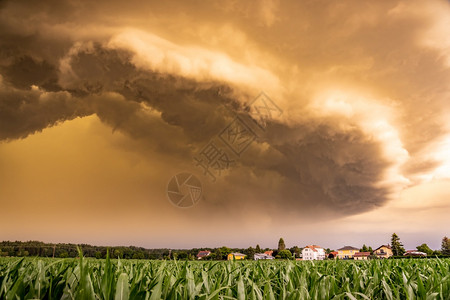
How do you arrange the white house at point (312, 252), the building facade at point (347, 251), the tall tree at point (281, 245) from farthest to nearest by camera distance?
the building facade at point (347, 251)
the white house at point (312, 252)
the tall tree at point (281, 245)

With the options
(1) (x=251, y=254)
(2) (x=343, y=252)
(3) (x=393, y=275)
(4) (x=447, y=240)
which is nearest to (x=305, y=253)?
(2) (x=343, y=252)

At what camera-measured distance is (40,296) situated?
1.41m

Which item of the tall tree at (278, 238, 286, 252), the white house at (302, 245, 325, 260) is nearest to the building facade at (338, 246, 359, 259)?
the white house at (302, 245, 325, 260)

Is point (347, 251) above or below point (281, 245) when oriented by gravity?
below

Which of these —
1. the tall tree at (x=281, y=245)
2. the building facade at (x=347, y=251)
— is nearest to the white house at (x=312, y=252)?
the building facade at (x=347, y=251)

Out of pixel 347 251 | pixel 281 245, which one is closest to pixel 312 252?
pixel 347 251

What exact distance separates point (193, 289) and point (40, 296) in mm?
792

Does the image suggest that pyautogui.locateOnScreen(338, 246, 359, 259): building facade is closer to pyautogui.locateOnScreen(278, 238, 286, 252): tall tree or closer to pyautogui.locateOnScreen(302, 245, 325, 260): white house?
pyautogui.locateOnScreen(302, 245, 325, 260): white house

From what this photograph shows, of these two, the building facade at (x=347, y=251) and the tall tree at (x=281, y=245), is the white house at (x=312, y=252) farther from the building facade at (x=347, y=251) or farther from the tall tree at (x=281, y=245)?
the tall tree at (x=281, y=245)

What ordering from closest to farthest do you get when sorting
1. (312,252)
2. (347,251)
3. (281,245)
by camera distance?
(281,245), (312,252), (347,251)

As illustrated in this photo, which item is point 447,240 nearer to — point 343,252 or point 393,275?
point 343,252

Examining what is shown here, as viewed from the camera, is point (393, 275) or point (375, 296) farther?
point (393, 275)

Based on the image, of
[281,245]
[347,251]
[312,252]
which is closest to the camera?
[281,245]

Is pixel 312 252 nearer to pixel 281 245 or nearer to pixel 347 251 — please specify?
pixel 347 251
